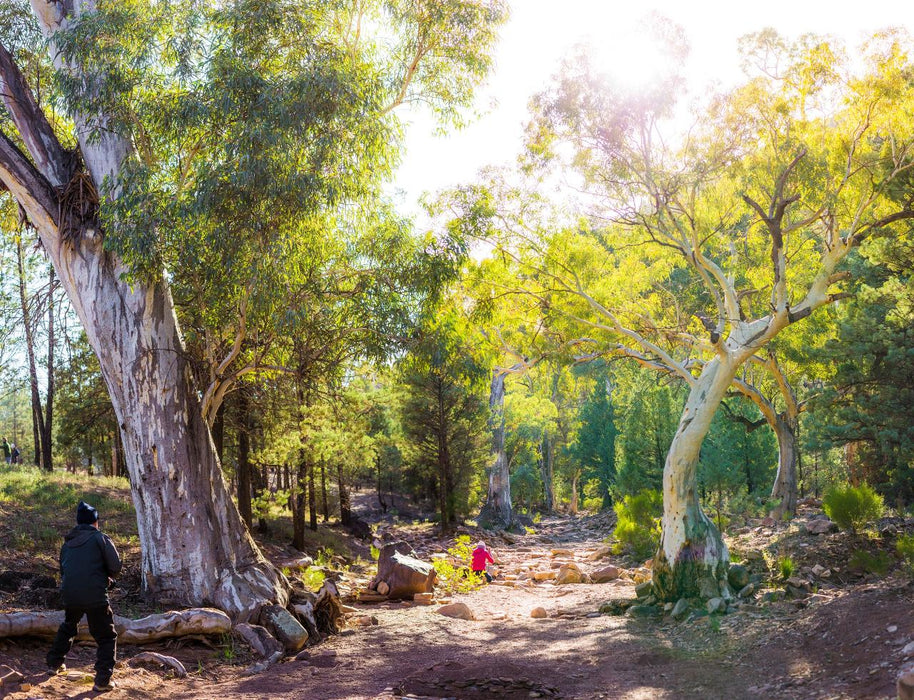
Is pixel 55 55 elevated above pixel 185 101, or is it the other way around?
pixel 55 55

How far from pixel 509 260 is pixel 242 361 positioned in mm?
4794

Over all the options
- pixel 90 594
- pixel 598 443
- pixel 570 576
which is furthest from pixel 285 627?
pixel 598 443

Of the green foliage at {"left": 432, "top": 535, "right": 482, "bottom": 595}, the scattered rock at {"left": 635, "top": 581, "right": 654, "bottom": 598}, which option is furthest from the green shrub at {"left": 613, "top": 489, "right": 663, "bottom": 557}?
the scattered rock at {"left": 635, "top": 581, "right": 654, "bottom": 598}

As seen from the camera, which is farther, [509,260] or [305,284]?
[509,260]

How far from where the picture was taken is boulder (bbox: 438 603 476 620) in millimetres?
10192

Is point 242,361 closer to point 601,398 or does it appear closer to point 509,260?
point 509,260

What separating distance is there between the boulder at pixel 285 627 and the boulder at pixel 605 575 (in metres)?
6.56

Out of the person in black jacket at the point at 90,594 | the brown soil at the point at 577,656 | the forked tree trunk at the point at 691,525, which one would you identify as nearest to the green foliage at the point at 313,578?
the brown soil at the point at 577,656

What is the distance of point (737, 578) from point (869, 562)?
5.16 ft

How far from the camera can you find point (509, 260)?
1261cm

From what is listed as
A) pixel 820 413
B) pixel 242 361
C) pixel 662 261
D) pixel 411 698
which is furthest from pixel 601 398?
pixel 411 698

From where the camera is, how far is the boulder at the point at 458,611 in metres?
10.2

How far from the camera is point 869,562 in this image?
29.7 ft

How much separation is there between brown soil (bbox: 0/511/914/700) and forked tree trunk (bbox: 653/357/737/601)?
635 millimetres
